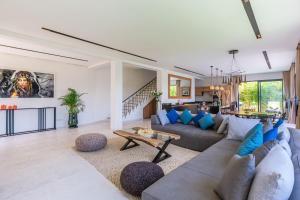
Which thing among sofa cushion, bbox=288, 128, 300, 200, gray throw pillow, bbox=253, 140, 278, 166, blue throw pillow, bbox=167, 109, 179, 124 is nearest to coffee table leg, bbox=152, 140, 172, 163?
blue throw pillow, bbox=167, 109, 179, 124

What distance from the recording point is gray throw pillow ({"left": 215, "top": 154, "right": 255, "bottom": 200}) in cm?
115

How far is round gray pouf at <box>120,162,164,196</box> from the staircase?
20.0 feet

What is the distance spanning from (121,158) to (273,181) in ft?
8.90

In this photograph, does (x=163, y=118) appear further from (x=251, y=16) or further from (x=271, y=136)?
(x=251, y=16)

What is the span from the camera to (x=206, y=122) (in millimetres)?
3961

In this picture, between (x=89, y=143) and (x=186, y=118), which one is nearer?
(x=89, y=143)

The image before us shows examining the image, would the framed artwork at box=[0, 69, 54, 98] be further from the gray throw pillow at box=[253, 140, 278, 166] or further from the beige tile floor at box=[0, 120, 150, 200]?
the gray throw pillow at box=[253, 140, 278, 166]

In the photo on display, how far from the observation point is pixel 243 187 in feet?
3.79

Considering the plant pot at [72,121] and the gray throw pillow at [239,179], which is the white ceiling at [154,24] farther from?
the plant pot at [72,121]

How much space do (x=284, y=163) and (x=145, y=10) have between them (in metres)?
2.73

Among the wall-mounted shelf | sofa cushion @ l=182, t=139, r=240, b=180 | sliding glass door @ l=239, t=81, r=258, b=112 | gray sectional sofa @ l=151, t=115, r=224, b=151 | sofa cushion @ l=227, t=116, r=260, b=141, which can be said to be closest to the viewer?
sofa cushion @ l=182, t=139, r=240, b=180

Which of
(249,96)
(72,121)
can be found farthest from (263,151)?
(249,96)

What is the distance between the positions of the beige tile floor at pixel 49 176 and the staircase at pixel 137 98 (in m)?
4.75

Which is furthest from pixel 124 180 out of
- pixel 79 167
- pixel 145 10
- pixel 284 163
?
pixel 145 10
